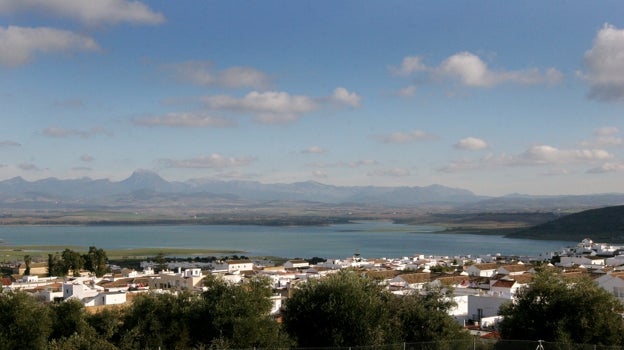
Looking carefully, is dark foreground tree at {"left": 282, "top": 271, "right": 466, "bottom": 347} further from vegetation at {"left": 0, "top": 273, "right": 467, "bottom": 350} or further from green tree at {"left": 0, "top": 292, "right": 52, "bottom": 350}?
green tree at {"left": 0, "top": 292, "right": 52, "bottom": 350}

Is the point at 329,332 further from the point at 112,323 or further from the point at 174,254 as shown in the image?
the point at 174,254

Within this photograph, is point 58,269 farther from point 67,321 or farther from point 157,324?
point 157,324

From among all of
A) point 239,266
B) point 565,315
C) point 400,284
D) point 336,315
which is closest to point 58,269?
point 239,266

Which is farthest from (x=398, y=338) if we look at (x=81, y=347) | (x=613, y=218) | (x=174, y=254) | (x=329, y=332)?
(x=613, y=218)

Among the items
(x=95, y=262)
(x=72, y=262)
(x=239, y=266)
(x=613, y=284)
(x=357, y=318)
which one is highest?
(x=357, y=318)

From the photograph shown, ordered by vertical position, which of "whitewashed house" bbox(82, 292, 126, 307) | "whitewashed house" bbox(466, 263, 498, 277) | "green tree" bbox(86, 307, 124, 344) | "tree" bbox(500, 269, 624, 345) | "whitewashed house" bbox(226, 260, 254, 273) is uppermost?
"tree" bbox(500, 269, 624, 345)

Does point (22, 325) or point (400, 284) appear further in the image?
point (400, 284)

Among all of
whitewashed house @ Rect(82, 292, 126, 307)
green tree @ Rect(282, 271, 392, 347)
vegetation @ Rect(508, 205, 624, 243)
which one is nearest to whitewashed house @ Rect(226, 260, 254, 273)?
whitewashed house @ Rect(82, 292, 126, 307)
